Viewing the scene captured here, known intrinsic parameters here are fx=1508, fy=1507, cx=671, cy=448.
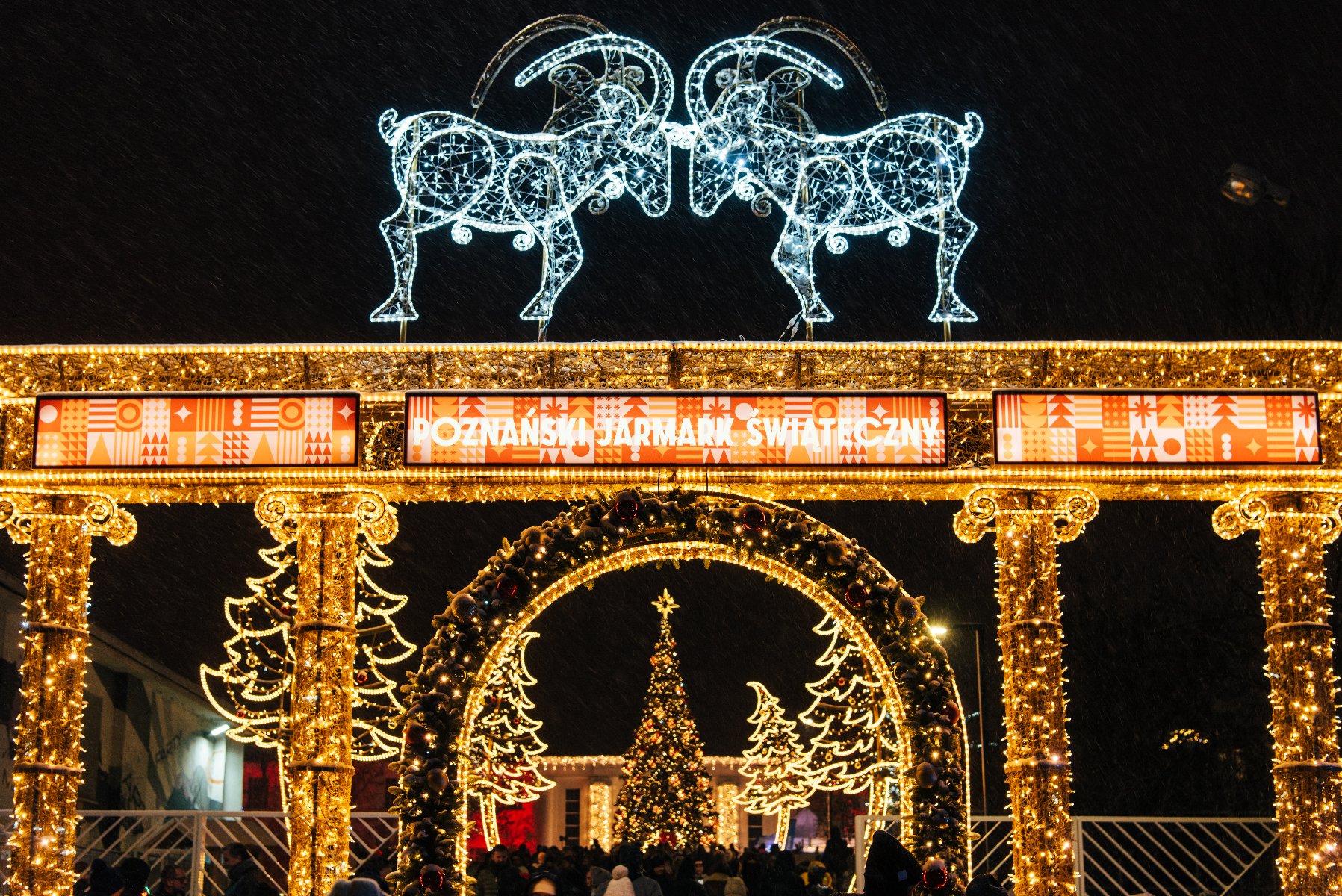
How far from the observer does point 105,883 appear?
11031mm

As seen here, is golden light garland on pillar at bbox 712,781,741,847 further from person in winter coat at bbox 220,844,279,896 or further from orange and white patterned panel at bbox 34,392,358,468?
orange and white patterned panel at bbox 34,392,358,468

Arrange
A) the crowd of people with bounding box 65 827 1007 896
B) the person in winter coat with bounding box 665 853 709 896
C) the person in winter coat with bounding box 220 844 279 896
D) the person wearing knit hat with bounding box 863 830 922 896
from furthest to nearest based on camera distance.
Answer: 1. the person in winter coat with bounding box 665 853 709 896
2. the person in winter coat with bounding box 220 844 279 896
3. the crowd of people with bounding box 65 827 1007 896
4. the person wearing knit hat with bounding box 863 830 922 896

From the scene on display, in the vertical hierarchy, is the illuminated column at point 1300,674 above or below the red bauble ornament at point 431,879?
above

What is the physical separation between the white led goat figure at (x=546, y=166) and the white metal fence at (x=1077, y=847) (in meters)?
5.01

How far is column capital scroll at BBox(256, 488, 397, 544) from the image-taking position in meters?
13.8

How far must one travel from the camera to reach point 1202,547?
23328 mm

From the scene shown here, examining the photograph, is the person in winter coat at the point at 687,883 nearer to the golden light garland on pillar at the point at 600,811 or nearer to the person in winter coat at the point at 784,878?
the person in winter coat at the point at 784,878

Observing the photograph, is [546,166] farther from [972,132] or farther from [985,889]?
[985,889]

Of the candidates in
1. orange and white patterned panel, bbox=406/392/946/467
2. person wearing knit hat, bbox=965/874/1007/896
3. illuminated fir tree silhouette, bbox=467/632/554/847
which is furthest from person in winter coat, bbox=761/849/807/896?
person wearing knit hat, bbox=965/874/1007/896

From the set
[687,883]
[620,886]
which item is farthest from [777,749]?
[620,886]

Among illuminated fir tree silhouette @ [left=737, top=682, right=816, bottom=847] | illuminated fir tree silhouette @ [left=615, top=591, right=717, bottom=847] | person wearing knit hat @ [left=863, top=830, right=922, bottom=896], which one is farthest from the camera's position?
illuminated fir tree silhouette @ [left=615, top=591, right=717, bottom=847]

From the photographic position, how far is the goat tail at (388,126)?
14414 millimetres

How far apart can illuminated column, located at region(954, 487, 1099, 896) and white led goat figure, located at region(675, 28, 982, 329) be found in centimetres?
194

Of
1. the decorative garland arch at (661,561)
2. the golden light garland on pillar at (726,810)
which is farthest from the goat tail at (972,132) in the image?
the golden light garland on pillar at (726,810)
